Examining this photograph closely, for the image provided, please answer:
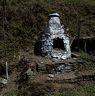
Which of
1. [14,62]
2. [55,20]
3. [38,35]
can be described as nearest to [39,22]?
[38,35]

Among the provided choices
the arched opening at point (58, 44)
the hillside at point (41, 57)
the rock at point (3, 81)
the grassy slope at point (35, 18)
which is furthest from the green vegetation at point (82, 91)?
the grassy slope at point (35, 18)

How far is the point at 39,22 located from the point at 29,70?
5.23m

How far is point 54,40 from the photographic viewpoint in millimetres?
16797

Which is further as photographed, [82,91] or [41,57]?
[41,57]

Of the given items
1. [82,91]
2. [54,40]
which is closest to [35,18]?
[54,40]

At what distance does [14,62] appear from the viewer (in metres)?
16.1

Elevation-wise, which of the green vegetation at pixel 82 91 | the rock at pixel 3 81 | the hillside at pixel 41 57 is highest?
the hillside at pixel 41 57

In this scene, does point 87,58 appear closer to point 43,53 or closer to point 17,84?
point 43,53

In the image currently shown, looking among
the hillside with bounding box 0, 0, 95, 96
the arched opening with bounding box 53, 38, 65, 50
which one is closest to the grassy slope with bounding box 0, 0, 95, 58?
the hillside with bounding box 0, 0, 95, 96

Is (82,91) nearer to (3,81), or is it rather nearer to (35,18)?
(3,81)

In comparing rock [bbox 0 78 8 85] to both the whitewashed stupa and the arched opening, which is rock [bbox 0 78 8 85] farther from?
the arched opening

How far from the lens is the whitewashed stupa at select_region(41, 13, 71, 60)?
53.3ft

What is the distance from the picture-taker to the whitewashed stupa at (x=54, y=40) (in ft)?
53.3

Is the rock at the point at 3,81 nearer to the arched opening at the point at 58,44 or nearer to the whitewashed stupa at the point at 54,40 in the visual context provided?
the whitewashed stupa at the point at 54,40
